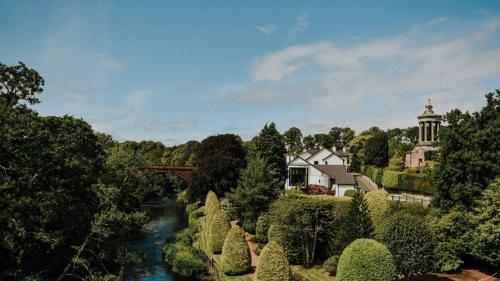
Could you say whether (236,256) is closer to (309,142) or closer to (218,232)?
(218,232)

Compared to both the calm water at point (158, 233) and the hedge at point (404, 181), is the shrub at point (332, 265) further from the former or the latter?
the hedge at point (404, 181)

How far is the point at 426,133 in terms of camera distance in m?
59.2

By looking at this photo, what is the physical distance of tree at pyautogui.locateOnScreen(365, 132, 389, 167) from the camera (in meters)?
75.2

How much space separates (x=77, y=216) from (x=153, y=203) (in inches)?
2344

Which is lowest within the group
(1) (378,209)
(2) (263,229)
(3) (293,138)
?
(2) (263,229)

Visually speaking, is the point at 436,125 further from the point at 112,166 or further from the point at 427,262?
the point at 112,166

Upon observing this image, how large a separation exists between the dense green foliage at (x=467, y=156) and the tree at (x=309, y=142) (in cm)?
10564

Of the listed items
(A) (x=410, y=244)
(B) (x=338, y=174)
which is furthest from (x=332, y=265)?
(B) (x=338, y=174)

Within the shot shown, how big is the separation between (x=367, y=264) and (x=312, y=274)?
7.98 meters

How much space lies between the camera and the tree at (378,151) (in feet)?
247

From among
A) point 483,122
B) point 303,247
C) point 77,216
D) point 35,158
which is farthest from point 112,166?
point 483,122

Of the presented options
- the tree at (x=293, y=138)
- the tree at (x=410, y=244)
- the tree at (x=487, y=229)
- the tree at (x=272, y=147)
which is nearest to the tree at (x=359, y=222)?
the tree at (x=410, y=244)

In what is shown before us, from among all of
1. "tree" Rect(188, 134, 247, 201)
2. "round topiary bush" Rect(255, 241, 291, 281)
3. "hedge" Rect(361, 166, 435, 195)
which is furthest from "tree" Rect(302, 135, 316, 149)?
"round topiary bush" Rect(255, 241, 291, 281)

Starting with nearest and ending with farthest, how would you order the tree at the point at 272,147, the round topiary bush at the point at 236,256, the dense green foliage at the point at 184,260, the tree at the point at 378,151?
the round topiary bush at the point at 236,256, the dense green foliage at the point at 184,260, the tree at the point at 272,147, the tree at the point at 378,151
